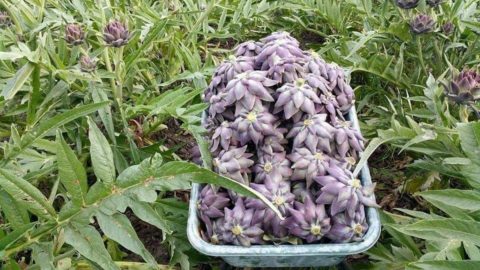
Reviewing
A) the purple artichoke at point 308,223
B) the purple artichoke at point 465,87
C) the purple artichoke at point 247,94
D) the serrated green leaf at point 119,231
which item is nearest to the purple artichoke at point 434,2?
the purple artichoke at point 465,87

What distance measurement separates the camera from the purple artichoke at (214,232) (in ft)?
3.34

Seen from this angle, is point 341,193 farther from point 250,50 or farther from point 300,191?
point 250,50

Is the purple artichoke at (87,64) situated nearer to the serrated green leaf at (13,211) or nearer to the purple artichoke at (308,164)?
the serrated green leaf at (13,211)

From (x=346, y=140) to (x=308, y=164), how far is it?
0.10m

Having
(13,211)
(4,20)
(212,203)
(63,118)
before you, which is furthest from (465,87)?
(4,20)

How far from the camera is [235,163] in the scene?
1036 millimetres

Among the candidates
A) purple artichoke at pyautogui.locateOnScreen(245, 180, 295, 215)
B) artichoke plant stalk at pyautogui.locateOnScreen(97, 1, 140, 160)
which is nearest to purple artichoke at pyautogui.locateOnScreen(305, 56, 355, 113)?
purple artichoke at pyautogui.locateOnScreen(245, 180, 295, 215)

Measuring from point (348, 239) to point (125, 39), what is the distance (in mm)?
616

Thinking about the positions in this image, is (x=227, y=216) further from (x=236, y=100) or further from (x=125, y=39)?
(x=125, y=39)

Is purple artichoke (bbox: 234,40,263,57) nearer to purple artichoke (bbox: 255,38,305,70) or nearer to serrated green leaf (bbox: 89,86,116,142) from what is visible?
purple artichoke (bbox: 255,38,305,70)

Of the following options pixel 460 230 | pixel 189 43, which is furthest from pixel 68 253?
pixel 189 43

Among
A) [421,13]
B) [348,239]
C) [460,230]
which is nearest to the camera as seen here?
[460,230]

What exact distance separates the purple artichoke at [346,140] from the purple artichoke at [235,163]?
0.16 m

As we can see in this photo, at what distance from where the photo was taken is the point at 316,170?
103 cm
